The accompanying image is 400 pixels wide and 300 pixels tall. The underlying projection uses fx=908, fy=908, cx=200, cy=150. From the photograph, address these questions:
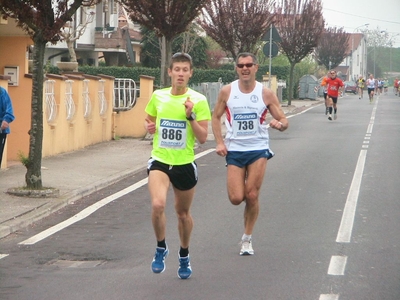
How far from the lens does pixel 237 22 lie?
35469 millimetres

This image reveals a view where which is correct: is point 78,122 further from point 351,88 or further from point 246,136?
point 351,88

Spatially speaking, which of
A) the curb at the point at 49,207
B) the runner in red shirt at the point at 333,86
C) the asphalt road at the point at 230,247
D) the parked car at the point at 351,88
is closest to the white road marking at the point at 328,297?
the asphalt road at the point at 230,247

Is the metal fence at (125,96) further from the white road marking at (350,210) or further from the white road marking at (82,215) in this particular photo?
the white road marking at (82,215)

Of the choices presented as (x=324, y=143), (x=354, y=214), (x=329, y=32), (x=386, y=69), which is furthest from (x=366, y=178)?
(x=386, y=69)

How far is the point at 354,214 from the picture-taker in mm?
11453

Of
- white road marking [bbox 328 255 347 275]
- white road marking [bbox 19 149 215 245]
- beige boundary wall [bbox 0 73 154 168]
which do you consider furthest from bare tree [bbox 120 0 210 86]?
white road marking [bbox 328 255 347 275]

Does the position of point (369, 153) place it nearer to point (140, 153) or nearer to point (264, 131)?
point (140, 153)

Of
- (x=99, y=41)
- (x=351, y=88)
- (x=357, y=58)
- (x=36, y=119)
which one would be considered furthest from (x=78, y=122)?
(x=357, y=58)

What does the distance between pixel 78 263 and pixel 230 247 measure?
1601 mm

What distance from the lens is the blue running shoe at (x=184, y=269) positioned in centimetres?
777

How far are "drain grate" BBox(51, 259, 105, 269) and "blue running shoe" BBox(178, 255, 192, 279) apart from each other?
1045mm

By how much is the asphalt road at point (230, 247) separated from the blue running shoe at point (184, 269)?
6 centimetres

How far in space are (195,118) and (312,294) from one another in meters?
1.77

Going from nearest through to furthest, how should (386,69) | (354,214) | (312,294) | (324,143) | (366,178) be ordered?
(312,294)
(354,214)
(366,178)
(324,143)
(386,69)
